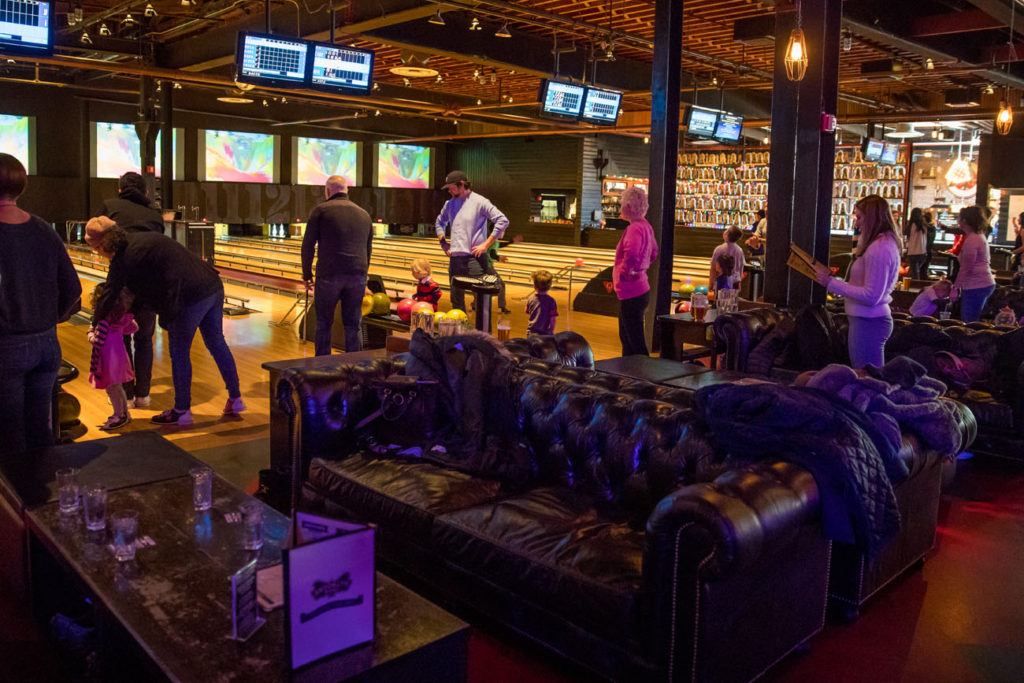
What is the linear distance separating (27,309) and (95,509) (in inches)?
44.2

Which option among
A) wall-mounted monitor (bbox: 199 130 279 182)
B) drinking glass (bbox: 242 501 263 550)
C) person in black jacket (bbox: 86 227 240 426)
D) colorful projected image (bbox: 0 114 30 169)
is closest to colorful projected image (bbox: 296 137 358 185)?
wall-mounted monitor (bbox: 199 130 279 182)

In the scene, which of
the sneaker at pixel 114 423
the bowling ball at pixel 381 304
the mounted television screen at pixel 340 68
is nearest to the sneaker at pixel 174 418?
the sneaker at pixel 114 423

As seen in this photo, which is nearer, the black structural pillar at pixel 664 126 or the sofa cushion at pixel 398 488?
the sofa cushion at pixel 398 488

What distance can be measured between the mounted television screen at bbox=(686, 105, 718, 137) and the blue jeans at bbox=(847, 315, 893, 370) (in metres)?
6.51

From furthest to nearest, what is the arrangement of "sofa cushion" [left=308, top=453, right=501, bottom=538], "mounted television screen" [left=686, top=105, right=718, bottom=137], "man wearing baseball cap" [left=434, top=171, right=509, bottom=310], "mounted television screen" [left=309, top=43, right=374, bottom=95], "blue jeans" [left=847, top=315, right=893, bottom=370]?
1. "mounted television screen" [left=686, top=105, right=718, bottom=137]
2. "mounted television screen" [left=309, top=43, right=374, bottom=95]
3. "man wearing baseball cap" [left=434, top=171, right=509, bottom=310]
4. "blue jeans" [left=847, top=315, right=893, bottom=370]
5. "sofa cushion" [left=308, top=453, right=501, bottom=538]

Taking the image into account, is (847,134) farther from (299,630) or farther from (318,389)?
(299,630)

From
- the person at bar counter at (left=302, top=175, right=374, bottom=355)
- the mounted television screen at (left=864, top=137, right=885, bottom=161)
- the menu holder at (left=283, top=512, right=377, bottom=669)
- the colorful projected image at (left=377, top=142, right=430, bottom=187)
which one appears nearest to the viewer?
the menu holder at (left=283, top=512, right=377, bottom=669)

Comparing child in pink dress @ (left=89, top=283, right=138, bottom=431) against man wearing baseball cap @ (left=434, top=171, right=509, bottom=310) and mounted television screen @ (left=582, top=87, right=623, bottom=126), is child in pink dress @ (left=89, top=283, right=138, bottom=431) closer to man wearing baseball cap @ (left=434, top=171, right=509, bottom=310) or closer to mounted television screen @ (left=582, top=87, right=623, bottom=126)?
man wearing baseball cap @ (left=434, top=171, right=509, bottom=310)

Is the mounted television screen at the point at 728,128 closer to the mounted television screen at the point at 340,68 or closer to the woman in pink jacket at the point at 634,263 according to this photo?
the mounted television screen at the point at 340,68

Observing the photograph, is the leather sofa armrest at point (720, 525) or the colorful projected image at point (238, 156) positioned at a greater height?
the colorful projected image at point (238, 156)

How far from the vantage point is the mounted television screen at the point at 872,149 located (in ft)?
49.2

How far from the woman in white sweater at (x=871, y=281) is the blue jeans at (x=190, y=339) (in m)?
3.28

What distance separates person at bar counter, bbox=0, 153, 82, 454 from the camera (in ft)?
10.6

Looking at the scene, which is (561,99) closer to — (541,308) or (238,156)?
(541,308)
